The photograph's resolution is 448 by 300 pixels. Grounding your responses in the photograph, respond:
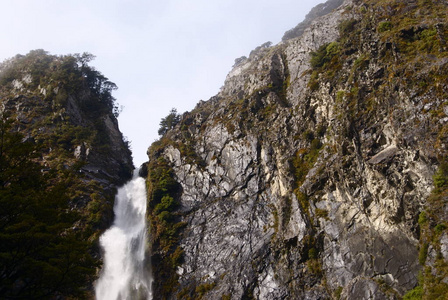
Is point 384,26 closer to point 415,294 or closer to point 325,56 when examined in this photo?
point 325,56

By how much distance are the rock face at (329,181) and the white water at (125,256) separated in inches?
68.9

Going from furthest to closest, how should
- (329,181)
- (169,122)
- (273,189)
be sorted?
(169,122)
(273,189)
(329,181)

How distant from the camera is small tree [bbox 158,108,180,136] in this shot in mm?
58344

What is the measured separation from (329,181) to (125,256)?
2238 cm

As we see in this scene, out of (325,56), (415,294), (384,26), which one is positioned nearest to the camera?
(415,294)

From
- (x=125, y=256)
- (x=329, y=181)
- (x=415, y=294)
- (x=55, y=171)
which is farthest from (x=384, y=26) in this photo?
(x=125, y=256)

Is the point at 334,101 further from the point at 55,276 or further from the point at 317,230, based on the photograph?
the point at 55,276

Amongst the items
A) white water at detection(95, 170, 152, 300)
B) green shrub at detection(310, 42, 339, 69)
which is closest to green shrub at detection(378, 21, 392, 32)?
green shrub at detection(310, 42, 339, 69)

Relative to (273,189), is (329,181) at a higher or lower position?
lower

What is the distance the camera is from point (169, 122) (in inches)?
2306

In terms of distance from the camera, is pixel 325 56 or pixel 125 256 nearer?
pixel 125 256

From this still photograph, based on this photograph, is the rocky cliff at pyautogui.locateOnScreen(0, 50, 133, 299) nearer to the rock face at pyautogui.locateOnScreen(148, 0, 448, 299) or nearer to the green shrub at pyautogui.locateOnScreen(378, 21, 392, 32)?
the rock face at pyautogui.locateOnScreen(148, 0, 448, 299)

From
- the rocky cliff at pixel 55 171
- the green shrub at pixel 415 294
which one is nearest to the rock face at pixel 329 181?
the green shrub at pixel 415 294

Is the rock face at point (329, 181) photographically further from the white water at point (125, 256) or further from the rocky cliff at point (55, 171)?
the rocky cliff at point (55, 171)
